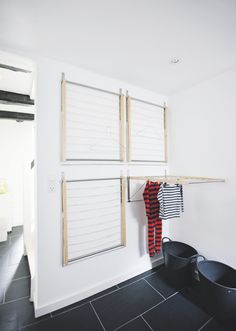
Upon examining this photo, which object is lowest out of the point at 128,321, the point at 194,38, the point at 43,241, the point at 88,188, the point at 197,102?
the point at 128,321

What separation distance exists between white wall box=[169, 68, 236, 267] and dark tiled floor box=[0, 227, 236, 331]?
1.92 feet

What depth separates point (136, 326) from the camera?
140 centimetres

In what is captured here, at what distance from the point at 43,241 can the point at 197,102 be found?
7.55ft

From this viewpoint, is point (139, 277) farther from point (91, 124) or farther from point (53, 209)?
point (91, 124)

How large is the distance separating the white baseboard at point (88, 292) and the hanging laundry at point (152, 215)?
287 millimetres

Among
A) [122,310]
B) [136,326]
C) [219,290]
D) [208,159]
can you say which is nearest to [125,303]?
[122,310]

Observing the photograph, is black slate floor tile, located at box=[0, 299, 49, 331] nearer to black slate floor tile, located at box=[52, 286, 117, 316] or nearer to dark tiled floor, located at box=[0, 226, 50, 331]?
dark tiled floor, located at box=[0, 226, 50, 331]

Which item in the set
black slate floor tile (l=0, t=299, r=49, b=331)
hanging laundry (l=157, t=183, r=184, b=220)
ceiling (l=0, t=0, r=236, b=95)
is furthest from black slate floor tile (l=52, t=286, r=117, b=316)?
ceiling (l=0, t=0, r=236, b=95)

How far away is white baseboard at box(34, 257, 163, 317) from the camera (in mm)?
1501

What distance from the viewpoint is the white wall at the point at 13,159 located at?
3.68 metres

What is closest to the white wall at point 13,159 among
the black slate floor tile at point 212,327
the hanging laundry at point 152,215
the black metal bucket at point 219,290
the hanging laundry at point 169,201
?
the hanging laundry at point 152,215

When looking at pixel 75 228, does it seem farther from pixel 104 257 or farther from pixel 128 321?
pixel 128 321

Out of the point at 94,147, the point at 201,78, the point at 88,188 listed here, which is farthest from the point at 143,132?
the point at 88,188

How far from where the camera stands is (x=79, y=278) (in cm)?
169
